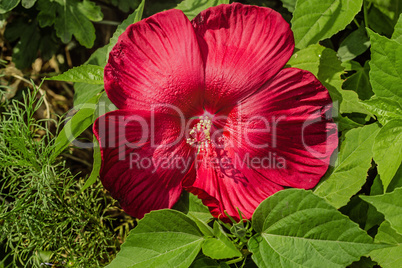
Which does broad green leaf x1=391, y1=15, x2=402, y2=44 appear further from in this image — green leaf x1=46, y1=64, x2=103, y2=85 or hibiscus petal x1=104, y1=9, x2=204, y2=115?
green leaf x1=46, y1=64, x2=103, y2=85

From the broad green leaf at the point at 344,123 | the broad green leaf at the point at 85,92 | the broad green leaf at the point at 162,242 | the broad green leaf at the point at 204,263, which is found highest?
the broad green leaf at the point at 344,123

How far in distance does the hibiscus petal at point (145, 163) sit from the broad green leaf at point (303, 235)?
221 millimetres

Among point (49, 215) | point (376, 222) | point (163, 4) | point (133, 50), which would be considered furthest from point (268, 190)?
point (163, 4)

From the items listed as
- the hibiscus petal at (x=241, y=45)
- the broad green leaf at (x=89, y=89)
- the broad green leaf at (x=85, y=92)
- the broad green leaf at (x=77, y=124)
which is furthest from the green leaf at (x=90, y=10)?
the hibiscus petal at (x=241, y=45)

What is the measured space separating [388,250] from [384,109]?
0.97 feet

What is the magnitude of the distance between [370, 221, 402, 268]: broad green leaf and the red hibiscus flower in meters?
0.17

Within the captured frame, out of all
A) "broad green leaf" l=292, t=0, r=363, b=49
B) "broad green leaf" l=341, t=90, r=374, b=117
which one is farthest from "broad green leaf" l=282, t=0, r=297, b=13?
"broad green leaf" l=341, t=90, r=374, b=117

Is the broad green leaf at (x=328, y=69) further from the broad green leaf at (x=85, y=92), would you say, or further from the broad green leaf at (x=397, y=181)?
the broad green leaf at (x=85, y=92)

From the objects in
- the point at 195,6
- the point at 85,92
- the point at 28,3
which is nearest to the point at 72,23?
the point at 28,3

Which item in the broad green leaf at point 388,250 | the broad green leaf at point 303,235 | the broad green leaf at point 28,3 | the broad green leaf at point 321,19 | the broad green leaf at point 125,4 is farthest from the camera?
the broad green leaf at point 125,4

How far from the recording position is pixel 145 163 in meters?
1.02

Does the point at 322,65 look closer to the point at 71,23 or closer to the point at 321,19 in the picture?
the point at 321,19

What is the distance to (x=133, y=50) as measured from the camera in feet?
3.28

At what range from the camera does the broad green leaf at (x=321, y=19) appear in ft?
3.38
